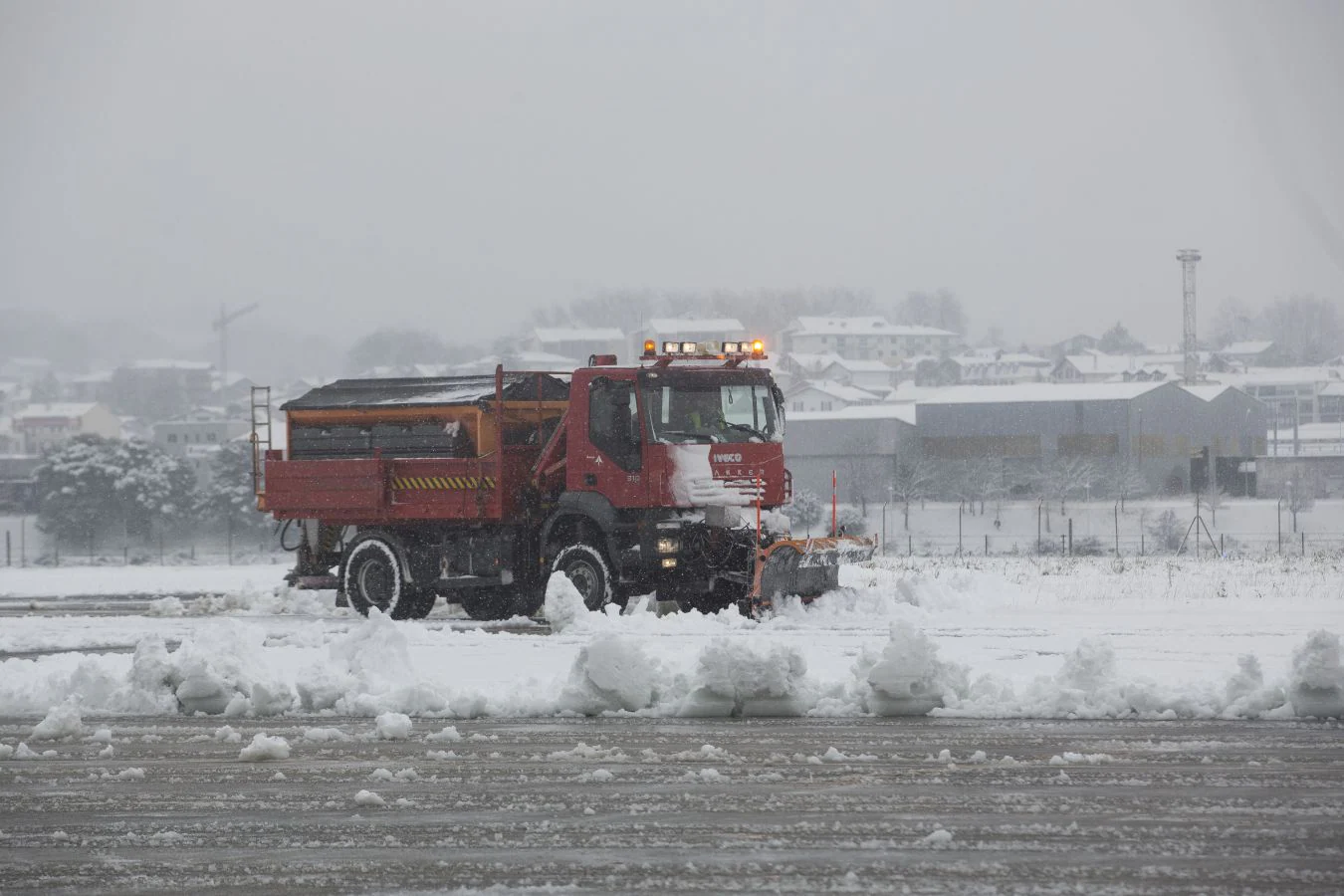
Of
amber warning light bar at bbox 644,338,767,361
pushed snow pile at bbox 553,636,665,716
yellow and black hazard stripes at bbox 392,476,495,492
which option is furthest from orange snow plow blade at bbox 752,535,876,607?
pushed snow pile at bbox 553,636,665,716

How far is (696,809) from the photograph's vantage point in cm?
818

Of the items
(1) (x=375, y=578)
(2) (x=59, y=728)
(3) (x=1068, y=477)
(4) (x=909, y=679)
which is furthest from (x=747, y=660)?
(3) (x=1068, y=477)

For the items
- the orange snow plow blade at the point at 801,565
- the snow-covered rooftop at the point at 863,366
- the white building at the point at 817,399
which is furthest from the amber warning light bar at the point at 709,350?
the snow-covered rooftop at the point at 863,366

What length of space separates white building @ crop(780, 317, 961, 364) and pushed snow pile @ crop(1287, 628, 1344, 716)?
529 ft

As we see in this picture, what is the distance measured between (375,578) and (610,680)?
35.1 ft

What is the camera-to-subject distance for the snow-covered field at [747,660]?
1141 cm

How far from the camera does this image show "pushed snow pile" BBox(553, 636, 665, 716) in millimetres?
11727

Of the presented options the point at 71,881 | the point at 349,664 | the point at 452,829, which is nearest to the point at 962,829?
the point at 452,829

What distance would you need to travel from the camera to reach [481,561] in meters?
21.1

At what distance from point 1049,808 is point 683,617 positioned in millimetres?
11026

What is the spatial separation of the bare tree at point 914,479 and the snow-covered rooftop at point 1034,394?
275 inches

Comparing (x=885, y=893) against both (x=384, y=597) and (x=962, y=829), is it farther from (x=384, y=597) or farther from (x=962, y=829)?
(x=384, y=597)

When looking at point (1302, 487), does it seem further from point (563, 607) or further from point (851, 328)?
point (851, 328)

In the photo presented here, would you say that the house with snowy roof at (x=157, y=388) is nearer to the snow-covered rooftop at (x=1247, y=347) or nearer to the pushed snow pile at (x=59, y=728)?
the snow-covered rooftop at (x=1247, y=347)
